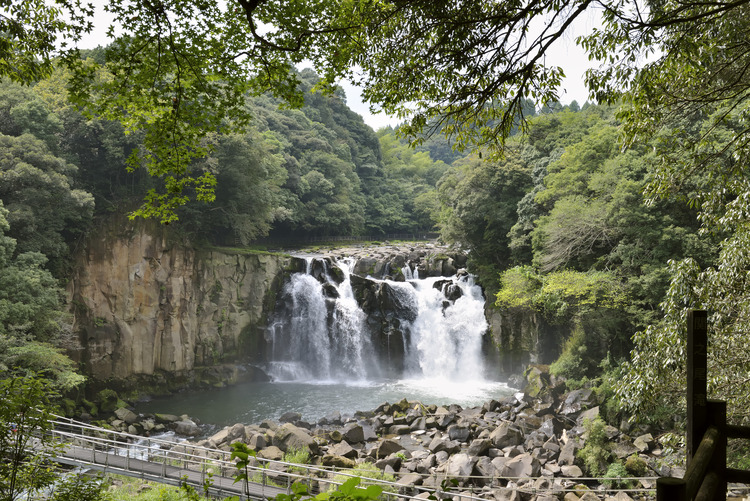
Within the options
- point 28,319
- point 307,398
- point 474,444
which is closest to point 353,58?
point 474,444

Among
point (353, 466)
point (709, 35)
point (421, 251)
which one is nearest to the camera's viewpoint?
point (709, 35)

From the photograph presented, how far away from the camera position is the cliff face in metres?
17.4

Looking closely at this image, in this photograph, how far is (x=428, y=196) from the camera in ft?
121

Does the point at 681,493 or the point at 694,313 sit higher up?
the point at 694,313

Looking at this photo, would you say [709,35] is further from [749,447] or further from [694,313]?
[749,447]

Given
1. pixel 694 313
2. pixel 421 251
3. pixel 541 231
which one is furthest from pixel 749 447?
pixel 421 251

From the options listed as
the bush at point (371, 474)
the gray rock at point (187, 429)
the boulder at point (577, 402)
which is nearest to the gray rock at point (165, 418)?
the gray rock at point (187, 429)

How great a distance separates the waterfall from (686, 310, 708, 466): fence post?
18.1m

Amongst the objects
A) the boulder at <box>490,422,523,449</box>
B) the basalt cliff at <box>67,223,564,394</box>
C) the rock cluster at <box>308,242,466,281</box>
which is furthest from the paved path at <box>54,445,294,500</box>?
the rock cluster at <box>308,242,466,281</box>

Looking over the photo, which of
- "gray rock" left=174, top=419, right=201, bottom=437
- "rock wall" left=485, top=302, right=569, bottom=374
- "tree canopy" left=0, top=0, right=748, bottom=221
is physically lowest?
"gray rock" left=174, top=419, right=201, bottom=437

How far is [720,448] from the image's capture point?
2.36 metres

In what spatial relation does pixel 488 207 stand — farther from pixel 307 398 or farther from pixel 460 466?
pixel 460 466

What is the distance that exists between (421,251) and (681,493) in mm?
22933

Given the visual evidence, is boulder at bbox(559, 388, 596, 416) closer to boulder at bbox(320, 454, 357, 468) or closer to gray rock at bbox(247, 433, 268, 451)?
boulder at bbox(320, 454, 357, 468)
